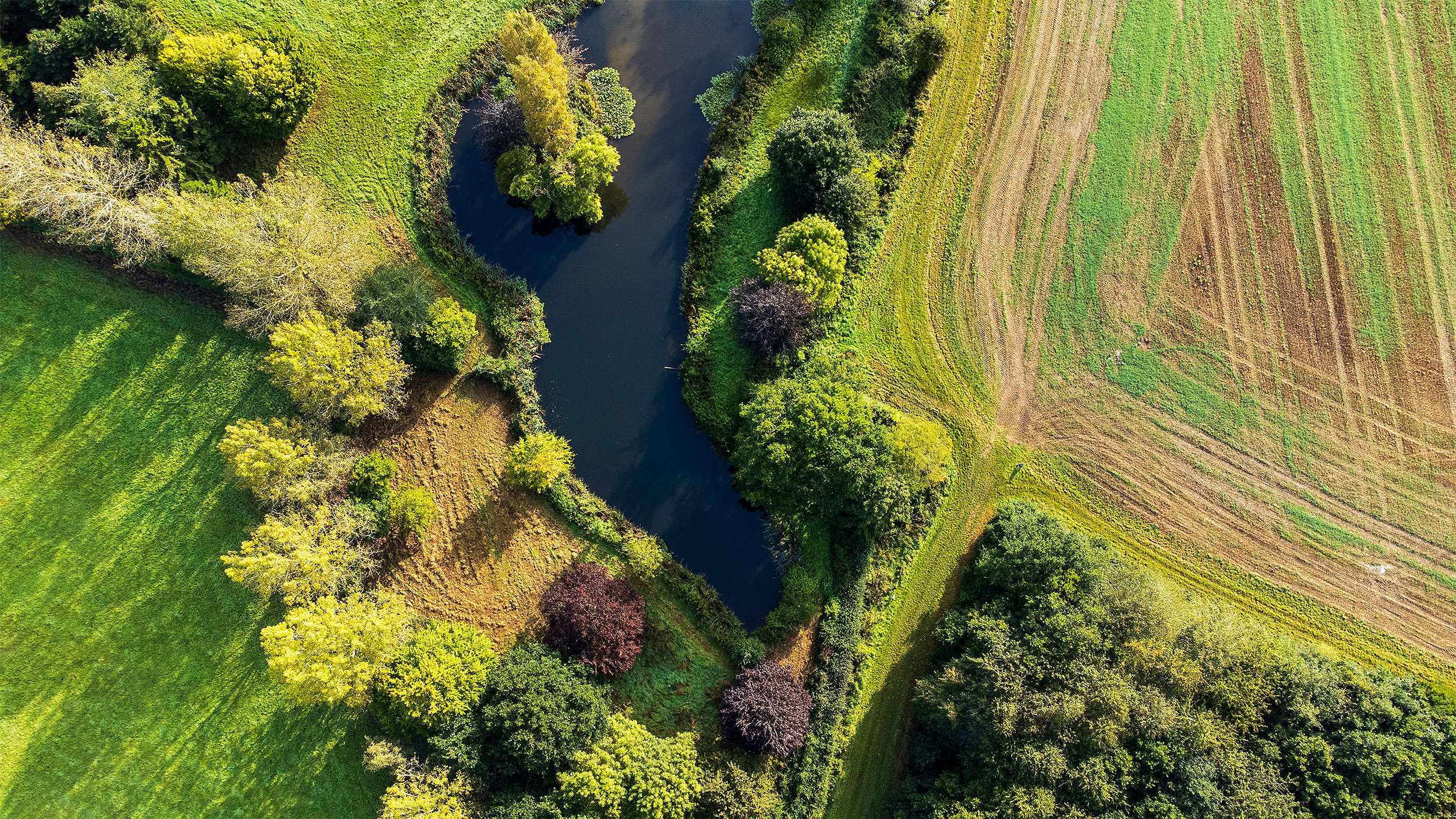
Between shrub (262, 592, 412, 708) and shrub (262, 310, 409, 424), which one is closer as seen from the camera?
shrub (262, 592, 412, 708)

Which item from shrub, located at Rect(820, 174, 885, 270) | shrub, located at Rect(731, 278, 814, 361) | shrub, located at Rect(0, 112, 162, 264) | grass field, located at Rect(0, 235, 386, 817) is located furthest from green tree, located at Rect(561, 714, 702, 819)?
shrub, located at Rect(0, 112, 162, 264)

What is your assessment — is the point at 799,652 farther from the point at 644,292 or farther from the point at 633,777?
the point at 644,292

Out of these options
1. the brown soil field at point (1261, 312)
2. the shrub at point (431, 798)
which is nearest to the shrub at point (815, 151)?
the brown soil field at point (1261, 312)

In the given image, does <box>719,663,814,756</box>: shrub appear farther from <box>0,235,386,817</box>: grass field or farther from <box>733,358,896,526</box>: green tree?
<box>0,235,386,817</box>: grass field

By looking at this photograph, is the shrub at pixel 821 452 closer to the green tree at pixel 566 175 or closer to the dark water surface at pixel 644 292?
the dark water surface at pixel 644 292

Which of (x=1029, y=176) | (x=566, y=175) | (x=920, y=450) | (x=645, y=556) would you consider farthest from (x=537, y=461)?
(x=1029, y=176)
